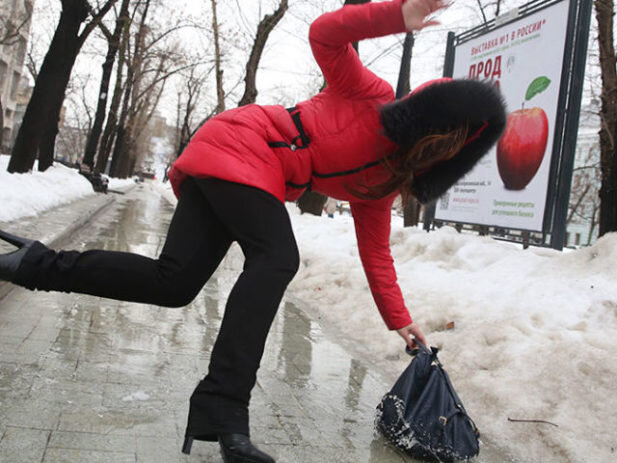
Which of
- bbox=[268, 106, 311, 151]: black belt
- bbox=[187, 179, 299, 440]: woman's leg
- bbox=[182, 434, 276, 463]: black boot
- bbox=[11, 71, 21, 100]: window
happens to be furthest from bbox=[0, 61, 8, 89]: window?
bbox=[182, 434, 276, 463]: black boot

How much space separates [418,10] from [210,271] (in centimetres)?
121

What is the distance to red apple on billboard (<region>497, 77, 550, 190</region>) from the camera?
751cm

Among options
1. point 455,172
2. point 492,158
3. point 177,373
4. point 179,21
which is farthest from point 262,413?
point 179,21

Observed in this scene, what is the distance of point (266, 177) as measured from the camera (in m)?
2.19

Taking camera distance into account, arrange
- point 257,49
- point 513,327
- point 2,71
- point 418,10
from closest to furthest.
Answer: point 418,10 < point 513,327 < point 257,49 < point 2,71

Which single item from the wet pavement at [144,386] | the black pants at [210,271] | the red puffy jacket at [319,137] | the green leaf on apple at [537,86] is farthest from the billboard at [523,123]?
the black pants at [210,271]

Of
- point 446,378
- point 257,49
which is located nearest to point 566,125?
point 446,378

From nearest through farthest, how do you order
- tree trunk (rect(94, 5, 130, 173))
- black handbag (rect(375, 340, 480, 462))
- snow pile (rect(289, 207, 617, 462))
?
black handbag (rect(375, 340, 480, 462)) < snow pile (rect(289, 207, 617, 462)) < tree trunk (rect(94, 5, 130, 173))

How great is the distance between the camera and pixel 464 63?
31.1 ft

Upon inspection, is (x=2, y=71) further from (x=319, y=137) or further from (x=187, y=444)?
(x=187, y=444)

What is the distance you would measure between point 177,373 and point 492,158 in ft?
20.6

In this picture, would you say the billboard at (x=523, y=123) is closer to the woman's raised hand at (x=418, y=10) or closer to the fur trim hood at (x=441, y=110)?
the fur trim hood at (x=441, y=110)

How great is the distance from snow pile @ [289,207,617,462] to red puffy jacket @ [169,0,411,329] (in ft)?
5.55

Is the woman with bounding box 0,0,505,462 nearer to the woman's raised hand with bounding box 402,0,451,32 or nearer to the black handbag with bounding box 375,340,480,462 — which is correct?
the woman's raised hand with bounding box 402,0,451,32
